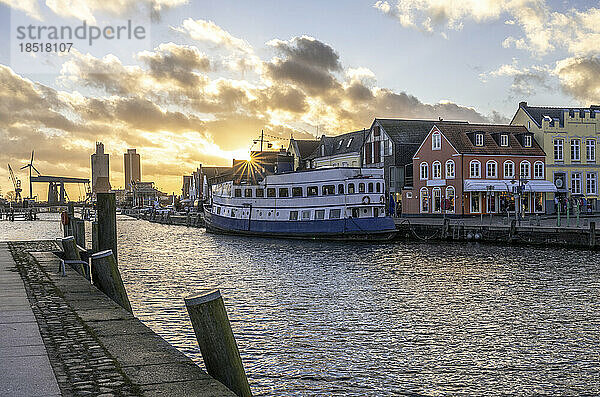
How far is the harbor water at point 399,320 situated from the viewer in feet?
39.0

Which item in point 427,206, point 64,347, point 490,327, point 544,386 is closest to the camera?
A: point 64,347

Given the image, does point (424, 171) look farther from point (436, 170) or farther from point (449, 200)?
point (449, 200)

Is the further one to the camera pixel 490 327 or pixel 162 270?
pixel 162 270

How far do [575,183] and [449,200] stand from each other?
15.7 metres

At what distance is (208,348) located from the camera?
7734 millimetres

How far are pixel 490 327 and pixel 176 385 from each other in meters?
11.5

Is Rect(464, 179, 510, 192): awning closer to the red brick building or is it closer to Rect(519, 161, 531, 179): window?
the red brick building

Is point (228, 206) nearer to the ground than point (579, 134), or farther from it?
nearer to the ground

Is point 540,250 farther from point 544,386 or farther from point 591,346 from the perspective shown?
point 544,386

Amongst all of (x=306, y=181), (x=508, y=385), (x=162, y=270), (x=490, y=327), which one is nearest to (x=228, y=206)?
(x=306, y=181)

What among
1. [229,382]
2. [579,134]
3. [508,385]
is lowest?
[508,385]

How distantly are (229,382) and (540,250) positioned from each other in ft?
114

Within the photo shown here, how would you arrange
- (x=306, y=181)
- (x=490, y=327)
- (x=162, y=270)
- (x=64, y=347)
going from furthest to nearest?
(x=306, y=181) < (x=162, y=270) < (x=490, y=327) < (x=64, y=347)

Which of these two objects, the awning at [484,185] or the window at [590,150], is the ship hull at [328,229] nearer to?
the awning at [484,185]
